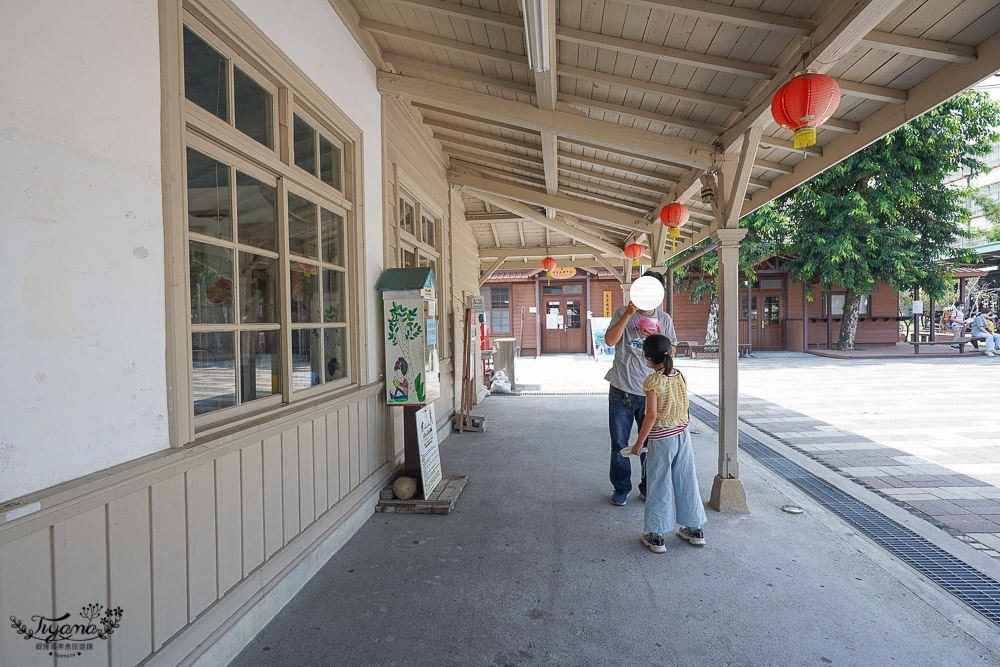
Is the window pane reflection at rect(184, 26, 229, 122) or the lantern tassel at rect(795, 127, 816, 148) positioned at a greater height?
the window pane reflection at rect(184, 26, 229, 122)

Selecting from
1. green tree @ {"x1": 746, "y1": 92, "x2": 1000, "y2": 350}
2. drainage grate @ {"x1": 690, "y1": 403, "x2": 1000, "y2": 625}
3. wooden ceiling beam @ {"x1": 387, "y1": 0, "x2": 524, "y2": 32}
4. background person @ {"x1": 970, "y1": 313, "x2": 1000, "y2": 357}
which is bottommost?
drainage grate @ {"x1": 690, "y1": 403, "x2": 1000, "y2": 625}

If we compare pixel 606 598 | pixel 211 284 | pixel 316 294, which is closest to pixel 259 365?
pixel 211 284

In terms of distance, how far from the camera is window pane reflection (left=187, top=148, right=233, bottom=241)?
200 cm

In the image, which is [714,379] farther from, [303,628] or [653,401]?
[303,628]

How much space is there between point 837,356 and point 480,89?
1517cm

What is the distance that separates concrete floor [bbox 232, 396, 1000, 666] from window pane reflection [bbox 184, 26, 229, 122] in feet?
7.60

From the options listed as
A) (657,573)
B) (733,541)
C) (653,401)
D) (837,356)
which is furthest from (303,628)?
(837,356)

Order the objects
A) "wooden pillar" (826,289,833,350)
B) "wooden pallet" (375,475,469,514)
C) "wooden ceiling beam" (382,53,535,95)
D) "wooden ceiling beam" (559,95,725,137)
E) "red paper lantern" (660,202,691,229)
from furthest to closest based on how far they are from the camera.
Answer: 1. "wooden pillar" (826,289,833,350)
2. "red paper lantern" (660,202,691,229)
3. "wooden ceiling beam" (382,53,535,95)
4. "wooden ceiling beam" (559,95,725,137)
5. "wooden pallet" (375,475,469,514)

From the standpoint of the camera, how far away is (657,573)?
2.74m

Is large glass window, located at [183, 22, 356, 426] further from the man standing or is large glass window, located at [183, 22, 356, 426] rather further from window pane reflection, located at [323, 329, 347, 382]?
the man standing

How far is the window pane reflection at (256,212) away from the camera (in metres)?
2.34

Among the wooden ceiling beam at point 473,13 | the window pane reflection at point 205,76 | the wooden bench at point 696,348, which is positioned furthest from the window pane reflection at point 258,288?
the wooden bench at point 696,348

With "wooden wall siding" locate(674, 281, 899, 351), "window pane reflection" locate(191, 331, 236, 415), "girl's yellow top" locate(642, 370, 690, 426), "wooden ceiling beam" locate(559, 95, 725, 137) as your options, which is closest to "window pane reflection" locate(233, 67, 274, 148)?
"window pane reflection" locate(191, 331, 236, 415)

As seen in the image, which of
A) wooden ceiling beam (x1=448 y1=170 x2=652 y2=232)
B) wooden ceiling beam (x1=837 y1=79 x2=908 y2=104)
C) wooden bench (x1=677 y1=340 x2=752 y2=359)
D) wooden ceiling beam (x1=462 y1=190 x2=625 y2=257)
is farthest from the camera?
wooden bench (x1=677 y1=340 x2=752 y2=359)
